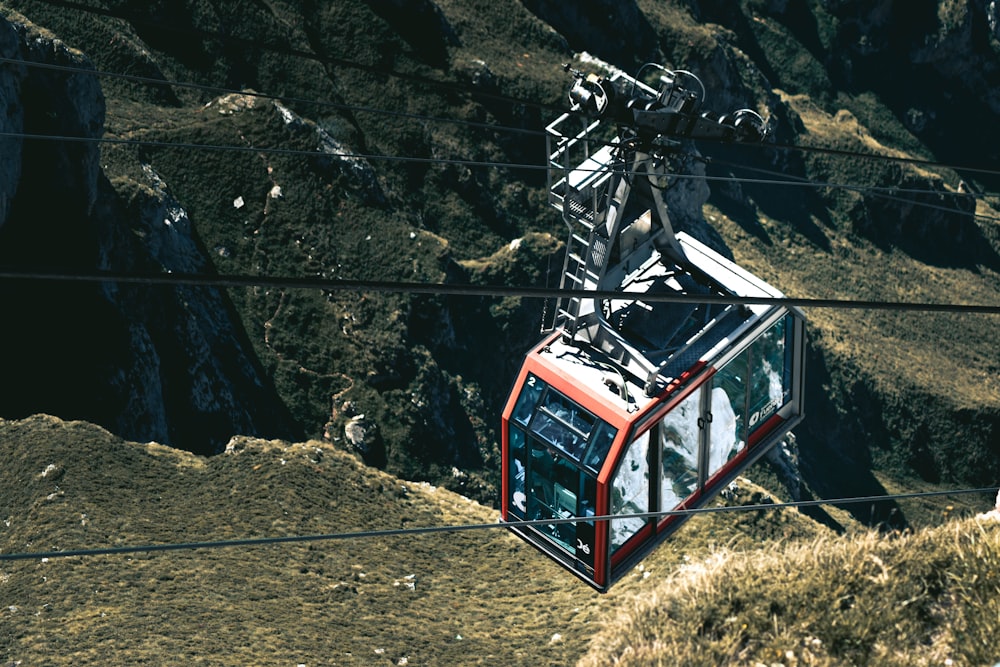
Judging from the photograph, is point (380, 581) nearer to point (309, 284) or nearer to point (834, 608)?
point (834, 608)

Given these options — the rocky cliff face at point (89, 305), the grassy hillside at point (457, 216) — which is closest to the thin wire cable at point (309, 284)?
the grassy hillside at point (457, 216)

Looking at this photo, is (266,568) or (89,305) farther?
(89,305)

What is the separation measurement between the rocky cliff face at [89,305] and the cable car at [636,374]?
15373 mm

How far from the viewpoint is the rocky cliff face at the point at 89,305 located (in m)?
28.3

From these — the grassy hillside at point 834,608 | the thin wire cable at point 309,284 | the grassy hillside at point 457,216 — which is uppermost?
the thin wire cable at point 309,284

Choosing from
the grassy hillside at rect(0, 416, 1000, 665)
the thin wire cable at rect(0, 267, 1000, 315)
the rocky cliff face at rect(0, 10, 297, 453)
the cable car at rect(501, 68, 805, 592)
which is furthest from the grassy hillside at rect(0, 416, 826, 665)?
the thin wire cable at rect(0, 267, 1000, 315)

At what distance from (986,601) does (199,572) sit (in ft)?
46.0

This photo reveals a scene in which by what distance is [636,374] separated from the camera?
16375mm

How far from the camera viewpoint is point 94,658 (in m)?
16.6

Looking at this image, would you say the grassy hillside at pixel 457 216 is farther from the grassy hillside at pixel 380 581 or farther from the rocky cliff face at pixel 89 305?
the grassy hillside at pixel 380 581

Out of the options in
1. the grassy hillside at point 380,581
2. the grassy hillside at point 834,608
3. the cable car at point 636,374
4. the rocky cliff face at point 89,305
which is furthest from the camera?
the rocky cliff face at point 89,305

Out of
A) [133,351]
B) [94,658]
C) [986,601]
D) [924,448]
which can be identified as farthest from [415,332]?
[924,448]

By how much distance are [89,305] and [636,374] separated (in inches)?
728

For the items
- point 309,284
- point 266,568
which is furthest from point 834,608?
point 266,568
